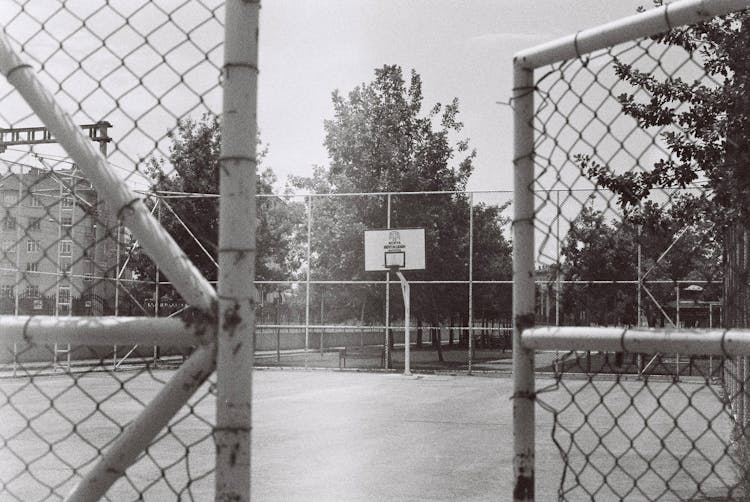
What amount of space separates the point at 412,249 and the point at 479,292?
5.53 meters

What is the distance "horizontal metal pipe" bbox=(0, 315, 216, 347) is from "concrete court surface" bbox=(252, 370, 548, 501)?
4.24 meters

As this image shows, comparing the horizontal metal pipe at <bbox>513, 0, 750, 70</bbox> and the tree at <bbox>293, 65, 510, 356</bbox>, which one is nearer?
the horizontal metal pipe at <bbox>513, 0, 750, 70</bbox>

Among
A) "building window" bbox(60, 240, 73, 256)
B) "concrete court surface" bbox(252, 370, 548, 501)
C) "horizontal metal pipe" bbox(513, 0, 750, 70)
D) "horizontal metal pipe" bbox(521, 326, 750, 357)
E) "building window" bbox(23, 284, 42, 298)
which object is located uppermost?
"building window" bbox(60, 240, 73, 256)

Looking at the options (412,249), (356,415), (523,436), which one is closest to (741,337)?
(523,436)

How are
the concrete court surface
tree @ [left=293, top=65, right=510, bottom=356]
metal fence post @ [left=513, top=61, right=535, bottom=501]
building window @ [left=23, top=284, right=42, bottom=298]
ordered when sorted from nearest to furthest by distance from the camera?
1. metal fence post @ [left=513, top=61, right=535, bottom=501]
2. building window @ [left=23, top=284, right=42, bottom=298]
3. the concrete court surface
4. tree @ [left=293, top=65, right=510, bottom=356]

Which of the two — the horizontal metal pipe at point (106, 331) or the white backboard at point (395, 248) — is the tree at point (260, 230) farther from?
the horizontal metal pipe at point (106, 331)

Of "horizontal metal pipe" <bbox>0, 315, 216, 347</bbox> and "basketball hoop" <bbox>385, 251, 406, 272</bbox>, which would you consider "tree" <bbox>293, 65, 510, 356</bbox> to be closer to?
"basketball hoop" <bbox>385, 251, 406, 272</bbox>

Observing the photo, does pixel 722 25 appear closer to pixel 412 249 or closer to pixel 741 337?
pixel 741 337

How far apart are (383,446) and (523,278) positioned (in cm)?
646

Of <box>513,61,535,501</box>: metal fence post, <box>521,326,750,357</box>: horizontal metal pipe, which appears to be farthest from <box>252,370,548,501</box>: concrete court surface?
<box>521,326,750,357</box>: horizontal metal pipe

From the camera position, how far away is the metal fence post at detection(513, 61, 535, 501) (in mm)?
2205

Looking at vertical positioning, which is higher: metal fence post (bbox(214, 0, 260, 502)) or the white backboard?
the white backboard

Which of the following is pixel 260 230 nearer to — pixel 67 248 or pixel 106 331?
pixel 67 248

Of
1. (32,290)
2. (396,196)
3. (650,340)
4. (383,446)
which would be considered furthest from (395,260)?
(650,340)
